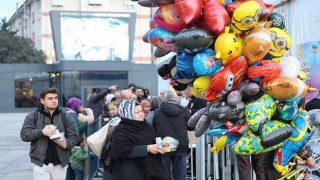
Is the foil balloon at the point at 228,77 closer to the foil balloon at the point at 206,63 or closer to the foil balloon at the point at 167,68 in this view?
the foil balloon at the point at 206,63

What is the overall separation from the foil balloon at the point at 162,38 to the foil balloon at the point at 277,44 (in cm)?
79

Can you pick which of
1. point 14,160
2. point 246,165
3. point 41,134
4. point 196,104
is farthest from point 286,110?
point 14,160

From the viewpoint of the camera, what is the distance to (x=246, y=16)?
3703 millimetres

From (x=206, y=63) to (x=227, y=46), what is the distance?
0.76 feet

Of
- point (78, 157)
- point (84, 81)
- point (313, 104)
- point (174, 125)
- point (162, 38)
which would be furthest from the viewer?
point (84, 81)

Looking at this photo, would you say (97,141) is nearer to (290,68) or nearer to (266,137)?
(266,137)

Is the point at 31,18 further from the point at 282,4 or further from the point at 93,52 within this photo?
the point at 282,4

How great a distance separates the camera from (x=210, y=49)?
3963mm

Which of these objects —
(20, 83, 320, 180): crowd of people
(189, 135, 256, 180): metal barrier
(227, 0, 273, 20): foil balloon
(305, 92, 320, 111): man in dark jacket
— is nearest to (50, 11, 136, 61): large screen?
(20, 83, 320, 180): crowd of people

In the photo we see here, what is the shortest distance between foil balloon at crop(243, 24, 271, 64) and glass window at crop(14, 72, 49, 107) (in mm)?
40734

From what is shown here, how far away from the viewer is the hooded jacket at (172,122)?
755cm

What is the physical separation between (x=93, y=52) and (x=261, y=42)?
107ft

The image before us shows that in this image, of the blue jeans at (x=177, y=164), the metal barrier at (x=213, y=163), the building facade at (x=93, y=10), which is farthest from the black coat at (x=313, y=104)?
the building facade at (x=93, y=10)

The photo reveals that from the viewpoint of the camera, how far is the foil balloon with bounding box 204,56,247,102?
374 cm
